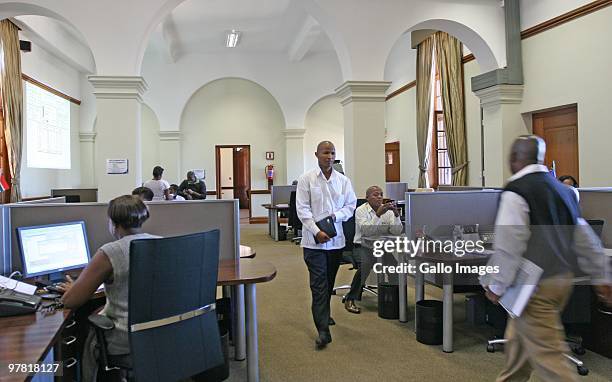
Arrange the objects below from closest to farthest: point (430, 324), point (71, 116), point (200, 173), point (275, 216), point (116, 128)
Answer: point (430, 324), point (116, 128), point (275, 216), point (71, 116), point (200, 173)

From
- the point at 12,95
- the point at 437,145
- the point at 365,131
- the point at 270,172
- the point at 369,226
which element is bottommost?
the point at 369,226

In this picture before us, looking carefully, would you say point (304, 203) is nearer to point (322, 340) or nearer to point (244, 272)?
point (244, 272)

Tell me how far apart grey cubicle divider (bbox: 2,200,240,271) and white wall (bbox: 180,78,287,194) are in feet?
30.0

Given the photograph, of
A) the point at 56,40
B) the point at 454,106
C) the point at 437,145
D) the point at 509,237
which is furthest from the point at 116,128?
the point at 437,145

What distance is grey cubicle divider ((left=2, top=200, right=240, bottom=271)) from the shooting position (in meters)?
2.94

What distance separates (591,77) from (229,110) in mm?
8674

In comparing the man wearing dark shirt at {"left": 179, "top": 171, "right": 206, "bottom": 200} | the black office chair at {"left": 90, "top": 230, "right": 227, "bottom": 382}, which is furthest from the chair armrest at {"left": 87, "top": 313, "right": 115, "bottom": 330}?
the man wearing dark shirt at {"left": 179, "top": 171, "right": 206, "bottom": 200}

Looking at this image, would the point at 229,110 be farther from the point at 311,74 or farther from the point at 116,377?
the point at 116,377

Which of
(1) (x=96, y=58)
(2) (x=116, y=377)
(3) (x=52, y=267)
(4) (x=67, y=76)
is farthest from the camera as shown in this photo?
(4) (x=67, y=76)

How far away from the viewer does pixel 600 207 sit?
12.5 feet

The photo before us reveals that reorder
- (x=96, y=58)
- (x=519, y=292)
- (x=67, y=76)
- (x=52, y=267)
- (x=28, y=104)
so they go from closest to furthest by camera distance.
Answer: (x=519, y=292) < (x=52, y=267) < (x=96, y=58) < (x=28, y=104) < (x=67, y=76)

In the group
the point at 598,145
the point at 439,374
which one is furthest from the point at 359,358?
the point at 598,145

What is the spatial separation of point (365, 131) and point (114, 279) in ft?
14.2

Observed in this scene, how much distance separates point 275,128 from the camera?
1259 centimetres
